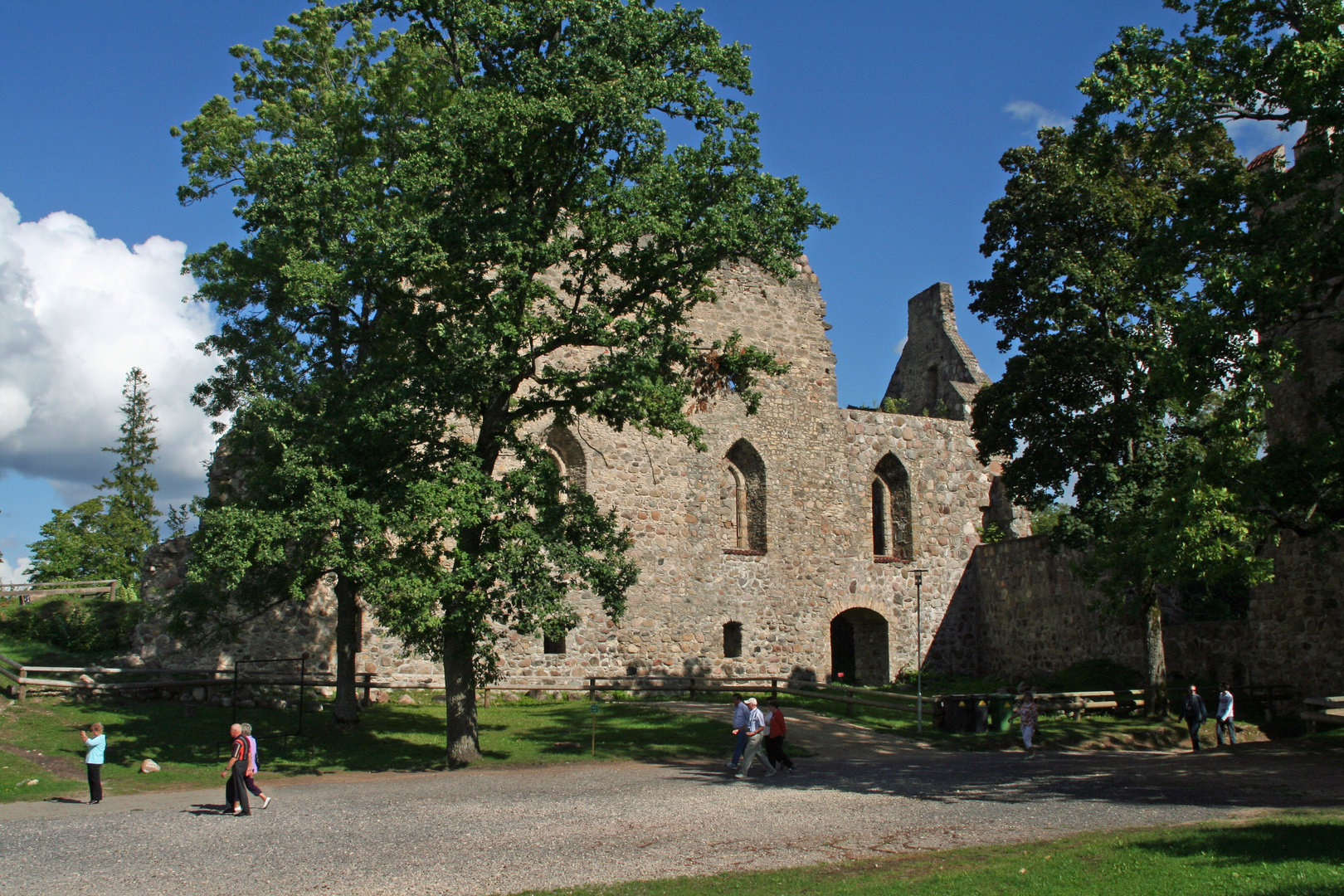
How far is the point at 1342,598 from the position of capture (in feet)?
57.6

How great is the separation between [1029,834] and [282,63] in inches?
694

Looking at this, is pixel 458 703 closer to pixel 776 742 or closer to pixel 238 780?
→ pixel 238 780

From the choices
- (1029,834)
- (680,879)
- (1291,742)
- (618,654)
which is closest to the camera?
(680,879)

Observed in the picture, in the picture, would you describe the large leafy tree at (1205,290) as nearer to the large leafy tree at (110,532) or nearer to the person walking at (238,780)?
the person walking at (238,780)

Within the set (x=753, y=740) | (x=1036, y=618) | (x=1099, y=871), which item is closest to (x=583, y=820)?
Answer: (x=753, y=740)

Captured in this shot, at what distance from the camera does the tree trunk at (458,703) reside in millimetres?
14797

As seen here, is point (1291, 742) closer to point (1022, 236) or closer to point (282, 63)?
point (1022, 236)

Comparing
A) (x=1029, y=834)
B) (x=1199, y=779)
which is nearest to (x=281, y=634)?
(x=1029, y=834)

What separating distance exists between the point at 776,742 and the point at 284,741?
842cm

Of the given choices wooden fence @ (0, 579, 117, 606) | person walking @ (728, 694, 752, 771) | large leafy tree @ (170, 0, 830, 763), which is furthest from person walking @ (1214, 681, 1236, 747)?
wooden fence @ (0, 579, 117, 606)

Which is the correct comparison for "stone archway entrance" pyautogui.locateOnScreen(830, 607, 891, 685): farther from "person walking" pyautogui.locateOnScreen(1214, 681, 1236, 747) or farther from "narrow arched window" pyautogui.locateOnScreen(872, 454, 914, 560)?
"person walking" pyautogui.locateOnScreen(1214, 681, 1236, 747)

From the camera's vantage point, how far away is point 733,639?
24750 millimetres

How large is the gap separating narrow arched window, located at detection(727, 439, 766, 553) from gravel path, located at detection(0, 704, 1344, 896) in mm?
10815

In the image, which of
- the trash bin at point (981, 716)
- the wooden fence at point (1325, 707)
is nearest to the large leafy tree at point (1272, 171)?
the wooden fence at point (1325, 707)
